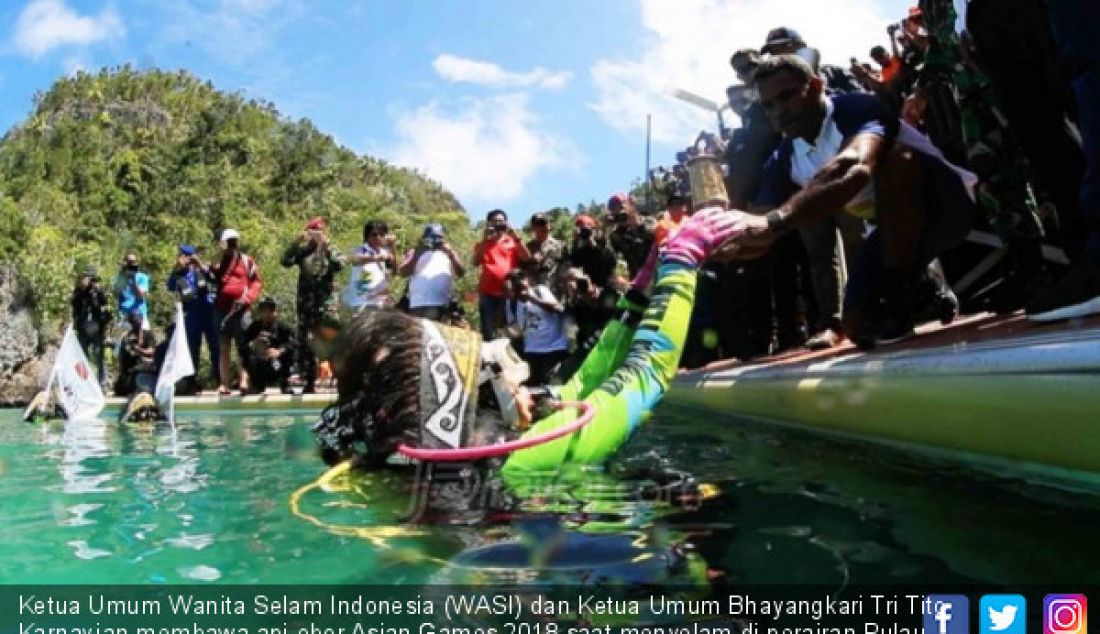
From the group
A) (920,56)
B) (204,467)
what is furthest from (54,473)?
(920,56)

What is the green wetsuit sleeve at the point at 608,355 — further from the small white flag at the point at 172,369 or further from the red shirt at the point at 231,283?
the red shirt at the point at 231,283

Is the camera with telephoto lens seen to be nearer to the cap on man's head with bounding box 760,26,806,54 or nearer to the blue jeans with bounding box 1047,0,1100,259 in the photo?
the cap on man's head with bounding box 760,26,806,54

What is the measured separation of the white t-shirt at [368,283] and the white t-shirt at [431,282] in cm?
35

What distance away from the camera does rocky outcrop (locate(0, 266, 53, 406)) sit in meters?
15.1

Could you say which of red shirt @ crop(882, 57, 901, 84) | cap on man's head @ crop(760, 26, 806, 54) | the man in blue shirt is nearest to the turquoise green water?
the man in blue shirt

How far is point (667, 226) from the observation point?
279 inches

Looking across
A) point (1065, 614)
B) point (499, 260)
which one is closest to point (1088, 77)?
point (1065, 614)

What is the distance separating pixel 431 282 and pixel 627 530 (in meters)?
6.34

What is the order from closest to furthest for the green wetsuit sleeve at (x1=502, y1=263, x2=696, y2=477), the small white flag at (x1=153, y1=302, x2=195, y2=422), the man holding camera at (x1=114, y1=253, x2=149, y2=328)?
1. the green wetsuit sleeve at (x1=502, y1=263, x2=696, y2=477)
2. the small white flag at (x1=153, y1=302, x2=195, y2=422)
3. the man holding camera at (x1=114, y1=253, x2=149, y2=328)

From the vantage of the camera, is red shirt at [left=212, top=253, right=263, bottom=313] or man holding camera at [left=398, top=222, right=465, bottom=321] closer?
man holding camera at [left=398, top=222, right=465, bottom=321]

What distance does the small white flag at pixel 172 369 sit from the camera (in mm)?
7113

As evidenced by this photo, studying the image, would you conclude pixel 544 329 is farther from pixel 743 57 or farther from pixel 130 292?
pixel 130 292

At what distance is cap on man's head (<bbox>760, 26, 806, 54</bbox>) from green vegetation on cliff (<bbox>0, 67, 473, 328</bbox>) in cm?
1535

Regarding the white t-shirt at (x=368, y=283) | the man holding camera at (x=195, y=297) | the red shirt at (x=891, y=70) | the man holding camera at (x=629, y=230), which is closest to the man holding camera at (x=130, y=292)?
the man holding camera at (x=195, y=297)
